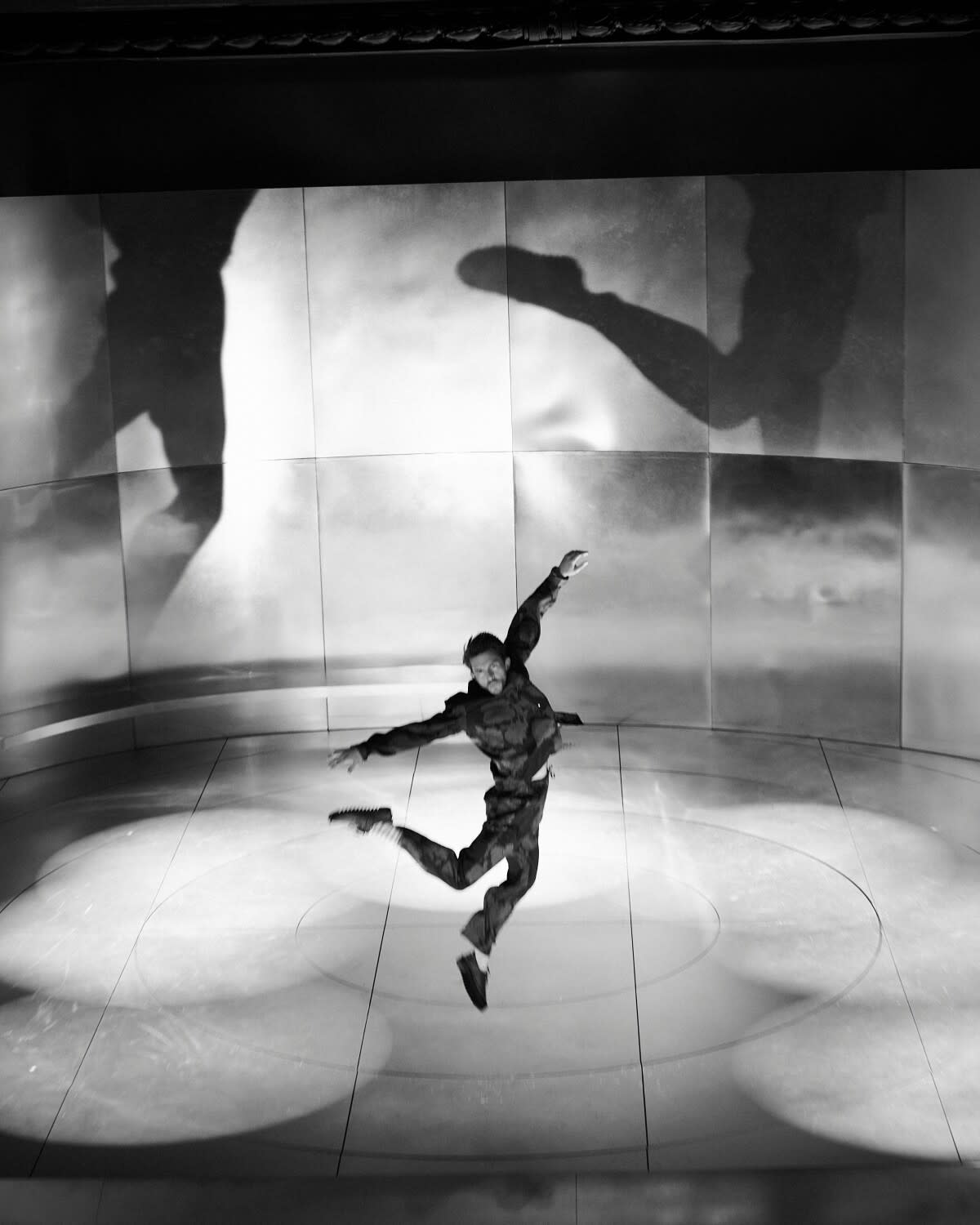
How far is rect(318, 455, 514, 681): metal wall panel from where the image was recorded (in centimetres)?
1114

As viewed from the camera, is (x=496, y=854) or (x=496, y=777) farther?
(x=496, y=777)

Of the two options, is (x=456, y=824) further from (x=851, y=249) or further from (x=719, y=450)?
(x=851, y=249)

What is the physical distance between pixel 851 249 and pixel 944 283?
2.34 ft

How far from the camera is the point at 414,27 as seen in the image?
9273 millimetres

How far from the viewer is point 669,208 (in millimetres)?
10438

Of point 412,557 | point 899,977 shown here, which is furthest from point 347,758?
point 412,557

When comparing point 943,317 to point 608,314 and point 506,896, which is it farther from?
point 506,896

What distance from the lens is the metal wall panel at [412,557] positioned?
36.6 feet

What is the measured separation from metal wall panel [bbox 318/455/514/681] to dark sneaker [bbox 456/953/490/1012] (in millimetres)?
4560

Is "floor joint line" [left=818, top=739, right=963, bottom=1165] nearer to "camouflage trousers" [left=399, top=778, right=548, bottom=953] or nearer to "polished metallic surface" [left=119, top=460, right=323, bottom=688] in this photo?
"camouflage trousers" [left=399, top=778, right=548, bottom=953]

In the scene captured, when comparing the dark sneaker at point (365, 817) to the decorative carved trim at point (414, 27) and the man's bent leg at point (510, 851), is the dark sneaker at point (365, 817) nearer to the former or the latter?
the man's bent leg at point (510, 851)

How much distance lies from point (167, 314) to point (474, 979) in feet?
19.8

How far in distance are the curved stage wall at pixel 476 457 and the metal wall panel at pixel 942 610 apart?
2cm

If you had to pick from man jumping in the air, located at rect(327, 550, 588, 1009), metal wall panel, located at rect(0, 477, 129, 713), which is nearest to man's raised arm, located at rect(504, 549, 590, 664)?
man jumping in the air, located at rect(327, 550, 588, 1009)
